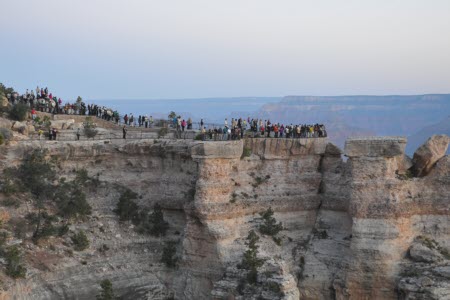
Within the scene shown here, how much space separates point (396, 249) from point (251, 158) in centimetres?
1134

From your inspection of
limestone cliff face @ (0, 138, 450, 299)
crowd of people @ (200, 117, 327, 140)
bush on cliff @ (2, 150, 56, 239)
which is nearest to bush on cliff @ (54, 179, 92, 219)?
bush on cliff @ (2, 150, 56, 239)

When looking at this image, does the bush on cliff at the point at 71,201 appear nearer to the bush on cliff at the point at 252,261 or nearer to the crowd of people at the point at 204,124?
the crowd of people at the point at 204,124

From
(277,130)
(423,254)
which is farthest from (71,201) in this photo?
(423,254)

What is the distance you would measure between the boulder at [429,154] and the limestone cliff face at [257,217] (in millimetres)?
761

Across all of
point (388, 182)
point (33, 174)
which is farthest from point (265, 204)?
point (33, 174)

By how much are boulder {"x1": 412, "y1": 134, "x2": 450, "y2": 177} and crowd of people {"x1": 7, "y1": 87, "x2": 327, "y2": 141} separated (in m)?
6.93

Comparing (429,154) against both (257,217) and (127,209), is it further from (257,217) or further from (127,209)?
(127,209)

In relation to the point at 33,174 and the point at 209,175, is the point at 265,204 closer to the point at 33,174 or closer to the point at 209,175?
the point at 209,175

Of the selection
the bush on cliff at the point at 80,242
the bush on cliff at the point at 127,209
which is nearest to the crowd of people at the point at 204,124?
the bush on cliff at the point at 127,209

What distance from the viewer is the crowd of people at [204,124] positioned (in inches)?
1800

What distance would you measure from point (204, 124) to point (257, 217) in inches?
415

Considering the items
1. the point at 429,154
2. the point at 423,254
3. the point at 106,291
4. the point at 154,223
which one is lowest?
the point at 106,291

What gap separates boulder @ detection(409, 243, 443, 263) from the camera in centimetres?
4006

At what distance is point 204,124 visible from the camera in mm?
51625
